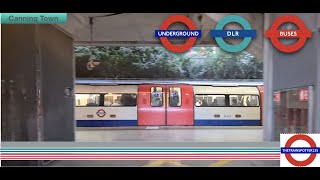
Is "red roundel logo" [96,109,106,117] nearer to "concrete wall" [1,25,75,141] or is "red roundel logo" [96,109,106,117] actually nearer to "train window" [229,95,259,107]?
"train window" [229,95,259,107]

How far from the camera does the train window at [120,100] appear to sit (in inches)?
495

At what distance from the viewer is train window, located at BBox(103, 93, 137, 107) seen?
12.6 m

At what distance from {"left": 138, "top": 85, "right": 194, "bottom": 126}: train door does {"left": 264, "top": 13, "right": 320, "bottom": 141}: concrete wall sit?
6.33 metres

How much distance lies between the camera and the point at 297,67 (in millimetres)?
5035

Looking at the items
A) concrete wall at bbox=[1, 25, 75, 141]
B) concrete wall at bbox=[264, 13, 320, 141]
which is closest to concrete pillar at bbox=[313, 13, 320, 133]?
concrete wall at bbox=[264, 13, 320, 141]

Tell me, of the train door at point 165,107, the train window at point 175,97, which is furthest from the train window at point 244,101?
the train window at point 175,97

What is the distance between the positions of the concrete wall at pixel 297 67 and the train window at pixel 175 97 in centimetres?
641

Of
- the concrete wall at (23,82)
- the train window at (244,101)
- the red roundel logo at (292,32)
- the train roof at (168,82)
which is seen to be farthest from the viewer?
the train roof at (168,82)

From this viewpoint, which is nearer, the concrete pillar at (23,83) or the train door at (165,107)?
the concrete pillar at (23,83)

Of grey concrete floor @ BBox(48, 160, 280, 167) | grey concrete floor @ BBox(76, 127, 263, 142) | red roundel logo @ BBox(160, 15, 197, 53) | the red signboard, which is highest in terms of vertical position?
red roundel logo @ BBox(160, 15, 197, 53)

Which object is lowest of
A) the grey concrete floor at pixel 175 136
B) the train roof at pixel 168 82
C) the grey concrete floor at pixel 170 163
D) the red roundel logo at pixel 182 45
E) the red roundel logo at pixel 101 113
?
the grey concrete floor at pixel 175 136

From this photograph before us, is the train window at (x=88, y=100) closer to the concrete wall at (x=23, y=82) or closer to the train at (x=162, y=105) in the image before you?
the train at (x=162, y=105)

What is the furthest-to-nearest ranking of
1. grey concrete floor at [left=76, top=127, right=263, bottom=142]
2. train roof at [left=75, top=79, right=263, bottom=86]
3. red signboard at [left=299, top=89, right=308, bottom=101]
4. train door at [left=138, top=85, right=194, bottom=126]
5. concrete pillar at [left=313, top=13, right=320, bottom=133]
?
train roof at [left=75, top=79, right=263, bottom=86]
train door at [left=138, top=85, right=194, bottom=126]
grey concrete floor at [left=76, top=127, right=263, bottom=142]
red signboard at [left=299, top=89, right=308, bottom=101]
concrete pillar at [left=313, top=13, right=320, bottom=133]

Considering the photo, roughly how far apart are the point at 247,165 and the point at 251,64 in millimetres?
8783
